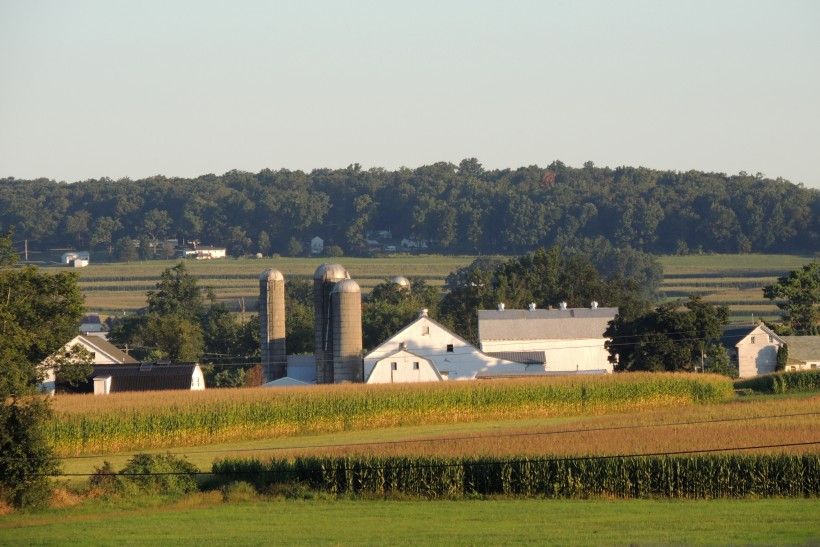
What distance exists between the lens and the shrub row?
76.2 m

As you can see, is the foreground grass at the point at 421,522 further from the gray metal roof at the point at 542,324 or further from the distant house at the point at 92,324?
the distant house at the point at 92,324

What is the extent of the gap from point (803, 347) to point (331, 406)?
141 feet

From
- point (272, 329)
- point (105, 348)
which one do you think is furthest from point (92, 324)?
point (272, 329)

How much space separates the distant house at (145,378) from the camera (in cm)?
7519

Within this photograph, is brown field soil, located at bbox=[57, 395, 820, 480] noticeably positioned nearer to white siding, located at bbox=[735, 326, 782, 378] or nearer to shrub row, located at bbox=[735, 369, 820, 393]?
shrub row, located at bbox=[735, 369, 820, 393]

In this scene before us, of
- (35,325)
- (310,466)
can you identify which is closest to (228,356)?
(35,325)

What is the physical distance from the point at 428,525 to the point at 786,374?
46.1 m

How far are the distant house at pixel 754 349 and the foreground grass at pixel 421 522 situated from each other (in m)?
58.9

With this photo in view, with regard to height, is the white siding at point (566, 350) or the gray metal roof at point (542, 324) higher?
the gray metal roof at point (542, 324)

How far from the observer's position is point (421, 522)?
3625 centimetres

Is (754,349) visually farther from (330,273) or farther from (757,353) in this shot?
(330,273)

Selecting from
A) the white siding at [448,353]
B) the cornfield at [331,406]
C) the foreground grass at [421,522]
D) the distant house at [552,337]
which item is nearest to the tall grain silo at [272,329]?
the white siding at [448,353]

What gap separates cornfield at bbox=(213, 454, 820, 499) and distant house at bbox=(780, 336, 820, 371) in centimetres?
5659

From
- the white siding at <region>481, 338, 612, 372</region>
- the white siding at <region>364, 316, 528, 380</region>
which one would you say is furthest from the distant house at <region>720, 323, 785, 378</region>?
the white siding at <region>364, 316, 528, 380</region>
